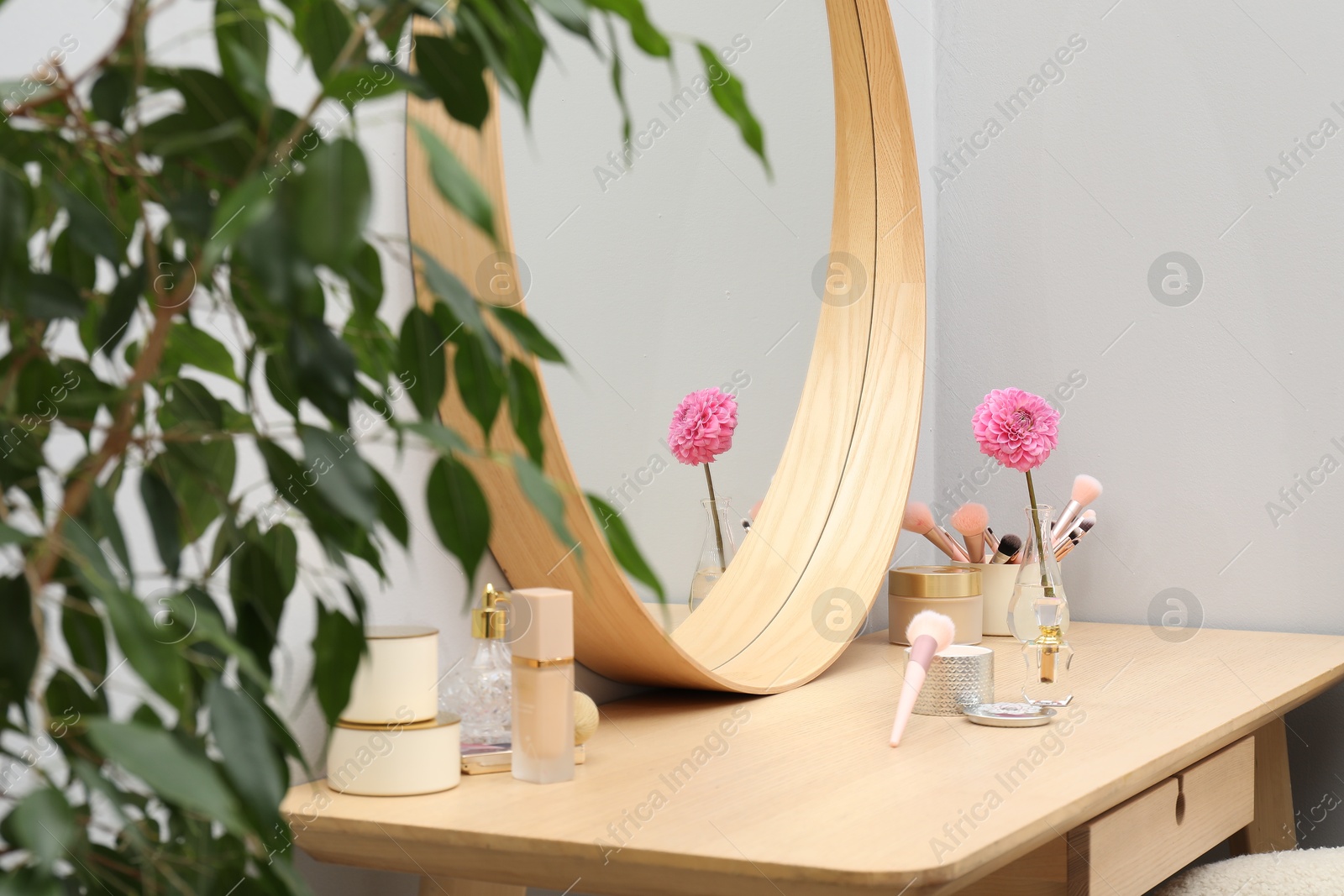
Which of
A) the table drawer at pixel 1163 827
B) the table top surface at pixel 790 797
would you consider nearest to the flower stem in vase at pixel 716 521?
the table top surface at pixel 790 797

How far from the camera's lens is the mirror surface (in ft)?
3.87

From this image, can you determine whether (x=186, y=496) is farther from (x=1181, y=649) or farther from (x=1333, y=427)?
(x=1333, y=427)

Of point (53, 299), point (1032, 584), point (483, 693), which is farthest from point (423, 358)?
point (1032, 584)

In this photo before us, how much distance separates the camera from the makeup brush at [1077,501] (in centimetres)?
167

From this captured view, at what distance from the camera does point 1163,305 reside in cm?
178

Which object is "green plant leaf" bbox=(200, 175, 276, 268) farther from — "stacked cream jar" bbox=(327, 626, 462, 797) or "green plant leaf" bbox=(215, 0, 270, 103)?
"stacked cream jar" bbox=(327, 626, 462, 797)

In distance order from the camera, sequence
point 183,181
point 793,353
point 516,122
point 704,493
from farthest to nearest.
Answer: point 793,353 < point 704,493 < point 516,122 < point 183,181

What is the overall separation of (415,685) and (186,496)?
0.37m

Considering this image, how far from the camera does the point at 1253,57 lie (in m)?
1.72

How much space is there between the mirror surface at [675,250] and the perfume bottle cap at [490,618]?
5.9 inches

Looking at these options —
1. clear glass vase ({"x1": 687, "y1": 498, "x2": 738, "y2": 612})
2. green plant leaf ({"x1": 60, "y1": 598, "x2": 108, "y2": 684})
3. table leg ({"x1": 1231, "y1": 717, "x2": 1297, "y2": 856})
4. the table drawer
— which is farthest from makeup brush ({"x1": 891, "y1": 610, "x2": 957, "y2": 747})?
green plant leaf ({"x1": 60, "y1": 598, "x2": 108, "y2": 684})

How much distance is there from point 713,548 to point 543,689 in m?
0.54

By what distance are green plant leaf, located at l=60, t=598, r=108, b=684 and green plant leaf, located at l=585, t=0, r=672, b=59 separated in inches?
12.0

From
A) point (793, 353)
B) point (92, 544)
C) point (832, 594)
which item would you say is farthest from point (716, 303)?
point (92, 544)
